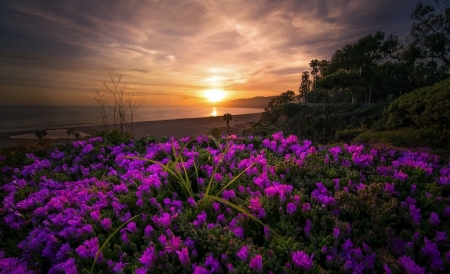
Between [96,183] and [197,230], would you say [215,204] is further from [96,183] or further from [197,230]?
[96,183]

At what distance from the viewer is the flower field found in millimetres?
1600

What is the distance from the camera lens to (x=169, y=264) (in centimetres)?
159

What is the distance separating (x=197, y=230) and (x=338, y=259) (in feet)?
3.33

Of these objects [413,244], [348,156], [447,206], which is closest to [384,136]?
[348,156]

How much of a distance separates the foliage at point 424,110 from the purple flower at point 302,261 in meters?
8.71

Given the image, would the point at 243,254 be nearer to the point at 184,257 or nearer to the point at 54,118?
the point at 184,257

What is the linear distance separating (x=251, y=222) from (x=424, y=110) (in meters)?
9.31

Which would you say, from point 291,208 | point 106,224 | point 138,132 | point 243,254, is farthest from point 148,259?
point 138,132

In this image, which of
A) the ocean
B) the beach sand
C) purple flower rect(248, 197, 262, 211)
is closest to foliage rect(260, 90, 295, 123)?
the ocean

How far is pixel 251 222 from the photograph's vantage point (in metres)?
2.06

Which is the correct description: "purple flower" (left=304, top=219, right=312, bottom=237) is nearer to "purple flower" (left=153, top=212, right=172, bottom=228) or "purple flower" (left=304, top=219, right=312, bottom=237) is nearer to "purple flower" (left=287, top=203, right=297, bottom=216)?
"purple flower" (left=287, top=203, right=297, bottom=216)

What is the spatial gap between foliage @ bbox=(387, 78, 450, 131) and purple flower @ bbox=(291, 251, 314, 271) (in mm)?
8706

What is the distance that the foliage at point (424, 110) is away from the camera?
778cm

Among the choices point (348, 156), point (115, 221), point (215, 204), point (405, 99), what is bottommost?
point (115, 221)
